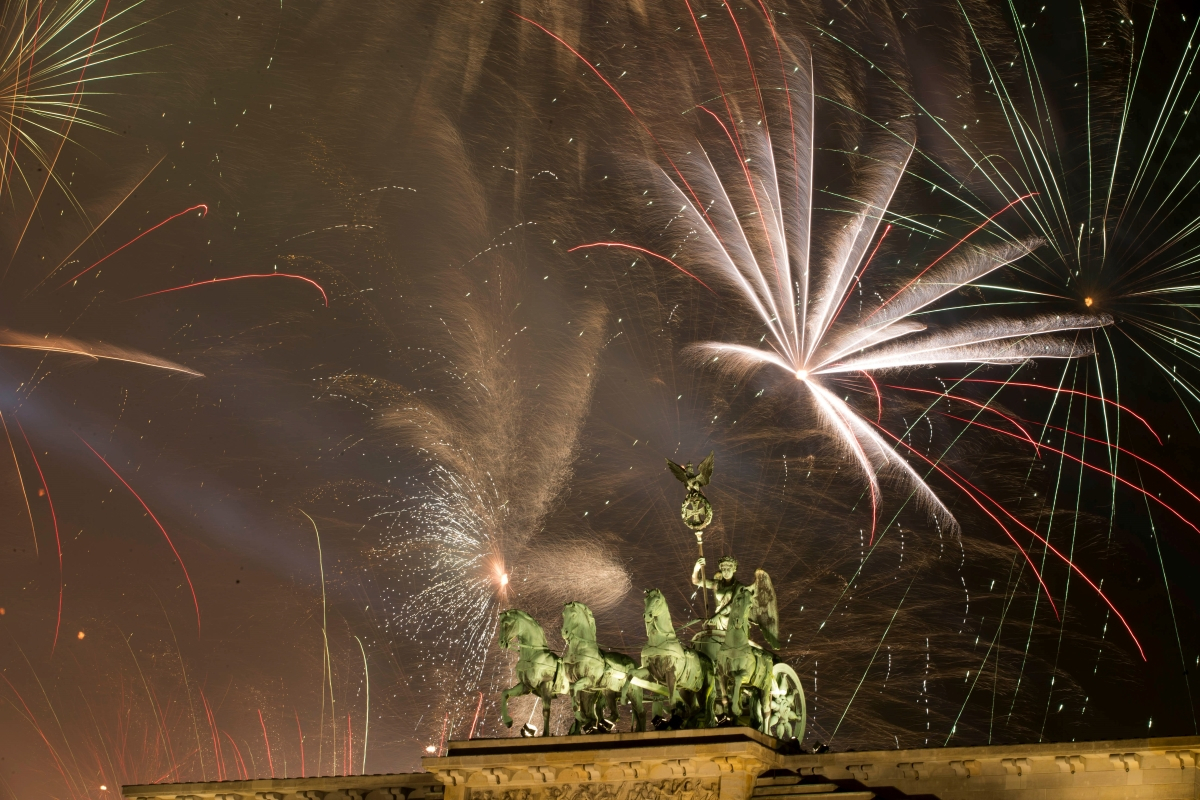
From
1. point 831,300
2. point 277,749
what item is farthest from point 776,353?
point 277,749

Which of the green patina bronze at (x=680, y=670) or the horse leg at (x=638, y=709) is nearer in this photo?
the green patina bronze at (x=680, y=670)

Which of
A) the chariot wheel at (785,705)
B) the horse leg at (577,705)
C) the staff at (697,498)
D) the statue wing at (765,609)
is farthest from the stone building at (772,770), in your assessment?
the staff at (697,498)

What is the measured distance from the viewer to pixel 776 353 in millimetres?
28094

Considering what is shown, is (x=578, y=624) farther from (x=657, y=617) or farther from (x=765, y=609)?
(x=765, y=609)

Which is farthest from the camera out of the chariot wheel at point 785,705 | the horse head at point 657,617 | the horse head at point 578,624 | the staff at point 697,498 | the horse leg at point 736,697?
the staff at point 697,498

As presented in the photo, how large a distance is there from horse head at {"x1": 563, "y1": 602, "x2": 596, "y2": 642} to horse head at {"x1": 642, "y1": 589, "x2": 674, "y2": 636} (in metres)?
0.97

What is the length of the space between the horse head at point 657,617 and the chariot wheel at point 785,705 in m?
1.97

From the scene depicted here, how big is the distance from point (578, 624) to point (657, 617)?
1.32 metres

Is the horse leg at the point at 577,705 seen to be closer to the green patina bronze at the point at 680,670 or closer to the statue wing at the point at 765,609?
the green patina bronze at the point at 680,670

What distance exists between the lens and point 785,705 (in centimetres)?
2503

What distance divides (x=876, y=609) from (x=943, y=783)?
6277 millimetres

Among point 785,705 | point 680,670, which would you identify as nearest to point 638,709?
point 680,670

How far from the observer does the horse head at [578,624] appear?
24.5 m

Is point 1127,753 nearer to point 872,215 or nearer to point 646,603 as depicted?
point 646,603
